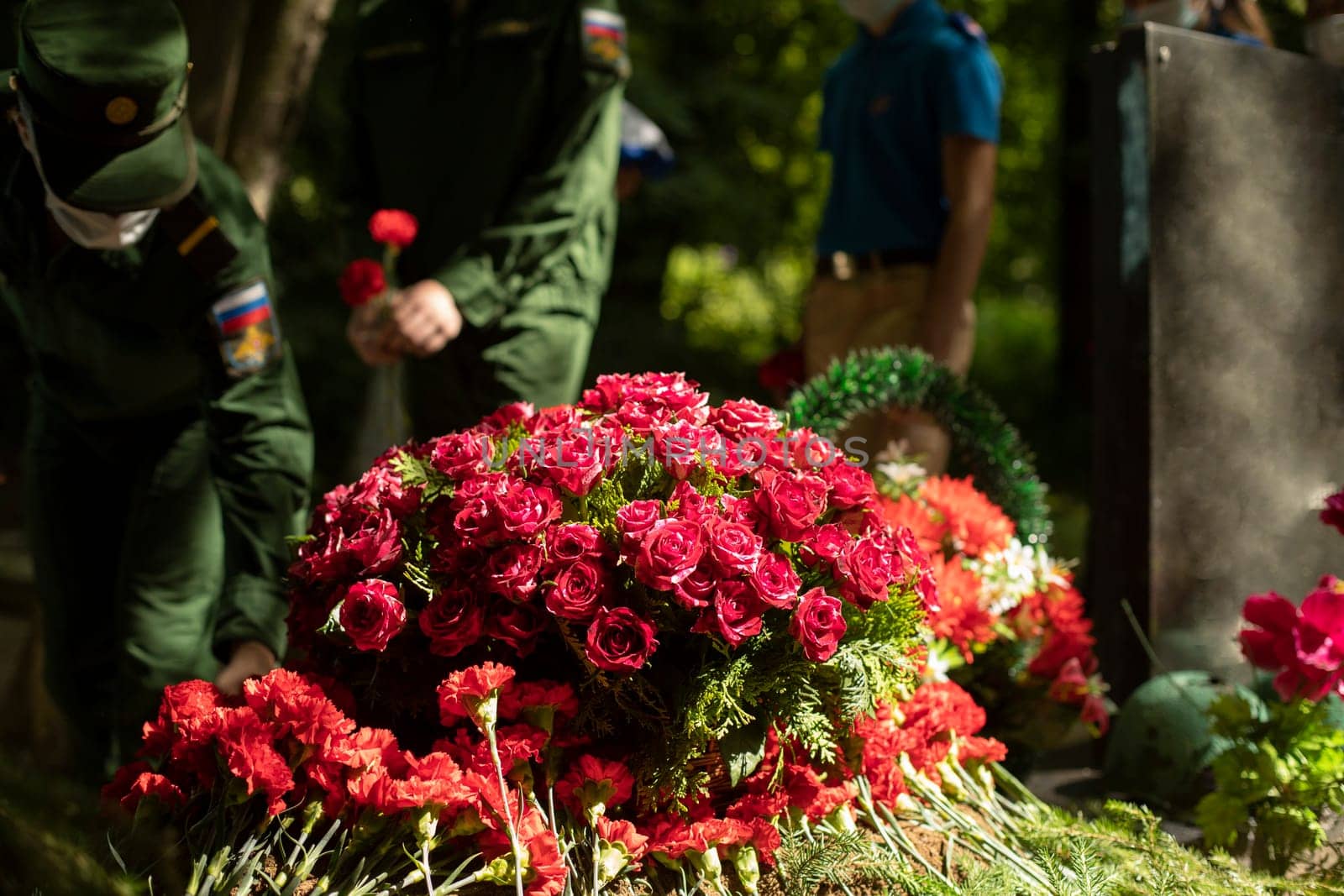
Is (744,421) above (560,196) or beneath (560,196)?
above

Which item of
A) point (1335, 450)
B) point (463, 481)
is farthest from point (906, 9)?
point (463, 481)

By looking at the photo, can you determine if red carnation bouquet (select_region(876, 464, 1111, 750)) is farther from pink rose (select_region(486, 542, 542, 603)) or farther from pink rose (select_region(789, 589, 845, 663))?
pink rose (select_region(486, 542, 542, 603))

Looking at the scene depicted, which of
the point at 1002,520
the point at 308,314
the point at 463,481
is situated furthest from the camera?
the point at 308,314

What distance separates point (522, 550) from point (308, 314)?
661 cm

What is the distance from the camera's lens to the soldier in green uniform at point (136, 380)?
6.84ft

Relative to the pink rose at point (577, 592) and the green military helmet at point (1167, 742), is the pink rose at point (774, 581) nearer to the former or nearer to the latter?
the pink rose at point (577, 592)

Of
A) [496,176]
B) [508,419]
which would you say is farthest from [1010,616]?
[496,176]

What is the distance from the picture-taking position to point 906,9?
3773 mm

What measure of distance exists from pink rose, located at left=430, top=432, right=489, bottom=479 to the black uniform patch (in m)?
1.37

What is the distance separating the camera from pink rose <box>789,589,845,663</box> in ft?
5.23

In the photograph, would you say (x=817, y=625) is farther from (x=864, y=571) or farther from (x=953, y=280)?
(x=953, y=280)

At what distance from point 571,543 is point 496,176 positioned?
1.62 m

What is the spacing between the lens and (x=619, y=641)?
1.58 meters

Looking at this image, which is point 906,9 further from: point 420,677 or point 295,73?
point 420,677
